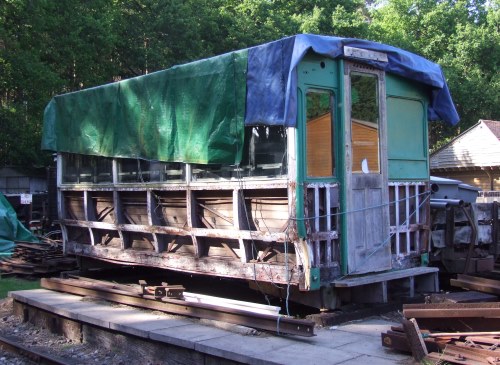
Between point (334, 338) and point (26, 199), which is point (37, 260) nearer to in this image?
point (26, 199)

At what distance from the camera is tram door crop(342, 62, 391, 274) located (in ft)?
24.6

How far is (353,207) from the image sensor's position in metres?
7.52

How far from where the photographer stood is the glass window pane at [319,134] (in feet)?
23.6

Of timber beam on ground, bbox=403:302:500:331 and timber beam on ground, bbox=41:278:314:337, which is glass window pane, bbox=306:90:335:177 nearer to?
timber beam on ground, bbox=41:278:314:337

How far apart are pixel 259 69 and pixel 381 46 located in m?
1.82

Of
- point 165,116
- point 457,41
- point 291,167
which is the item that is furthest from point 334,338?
point 457,41

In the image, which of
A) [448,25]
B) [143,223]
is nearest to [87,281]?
[143,223]

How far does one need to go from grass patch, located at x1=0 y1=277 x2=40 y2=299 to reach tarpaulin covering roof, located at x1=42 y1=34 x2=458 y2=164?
3.24 m

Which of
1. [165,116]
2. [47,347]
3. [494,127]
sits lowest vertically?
[47,347]

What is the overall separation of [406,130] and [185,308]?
4.17m

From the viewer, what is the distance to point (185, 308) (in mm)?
7668

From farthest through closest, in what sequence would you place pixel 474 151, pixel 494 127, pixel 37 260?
pixel 494 127 → pixel 474 151 → pixel 37 260

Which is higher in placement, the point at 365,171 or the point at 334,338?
the point at 365,171

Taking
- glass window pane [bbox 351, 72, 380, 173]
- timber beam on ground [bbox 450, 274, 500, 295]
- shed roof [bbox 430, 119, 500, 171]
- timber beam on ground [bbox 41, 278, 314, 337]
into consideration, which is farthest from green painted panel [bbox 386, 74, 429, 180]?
shed roof [bbox 430, 119, 500, 171]
